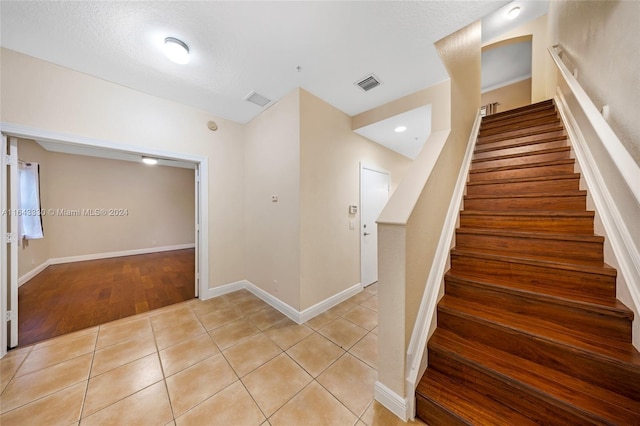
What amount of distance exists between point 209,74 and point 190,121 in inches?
37.8

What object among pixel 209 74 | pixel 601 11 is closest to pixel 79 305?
pixel 209 74

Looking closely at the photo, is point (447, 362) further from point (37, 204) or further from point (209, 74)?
point (37, 204)

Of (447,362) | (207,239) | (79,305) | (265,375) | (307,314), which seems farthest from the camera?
(207,239)

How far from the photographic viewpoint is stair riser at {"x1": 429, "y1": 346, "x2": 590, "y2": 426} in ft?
3.23

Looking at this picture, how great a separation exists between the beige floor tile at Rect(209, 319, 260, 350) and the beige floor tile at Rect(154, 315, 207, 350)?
0.62 ft

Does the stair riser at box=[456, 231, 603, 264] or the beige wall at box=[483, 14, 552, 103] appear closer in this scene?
the stair riser at box=[456, 231, 603, 264]

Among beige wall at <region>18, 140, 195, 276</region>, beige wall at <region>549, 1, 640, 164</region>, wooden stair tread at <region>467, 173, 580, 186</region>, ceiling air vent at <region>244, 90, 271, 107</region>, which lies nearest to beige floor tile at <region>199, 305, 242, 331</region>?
ceiling air vent at <region>244, 90, 271, 107</region>

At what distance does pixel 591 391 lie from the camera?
1.01 m

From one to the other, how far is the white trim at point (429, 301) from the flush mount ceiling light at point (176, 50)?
283 cm

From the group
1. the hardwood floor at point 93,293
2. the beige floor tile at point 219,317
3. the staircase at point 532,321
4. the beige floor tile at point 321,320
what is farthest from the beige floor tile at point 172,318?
the staircase at point 532,321

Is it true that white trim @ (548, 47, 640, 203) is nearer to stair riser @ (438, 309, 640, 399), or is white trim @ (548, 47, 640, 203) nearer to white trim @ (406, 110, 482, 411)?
stair riser @ (438, 309, 640, 399)

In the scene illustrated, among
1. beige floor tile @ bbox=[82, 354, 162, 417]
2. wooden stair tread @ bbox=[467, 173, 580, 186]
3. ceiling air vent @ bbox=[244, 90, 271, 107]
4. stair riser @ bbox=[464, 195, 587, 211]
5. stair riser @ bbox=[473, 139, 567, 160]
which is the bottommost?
beige floor tile @ bbox=[82, 354, 162, 417]

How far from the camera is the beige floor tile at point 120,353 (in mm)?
1753

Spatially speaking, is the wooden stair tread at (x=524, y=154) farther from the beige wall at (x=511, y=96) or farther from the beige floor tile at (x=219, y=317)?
the beige floor tile at (x=219, y=317)
